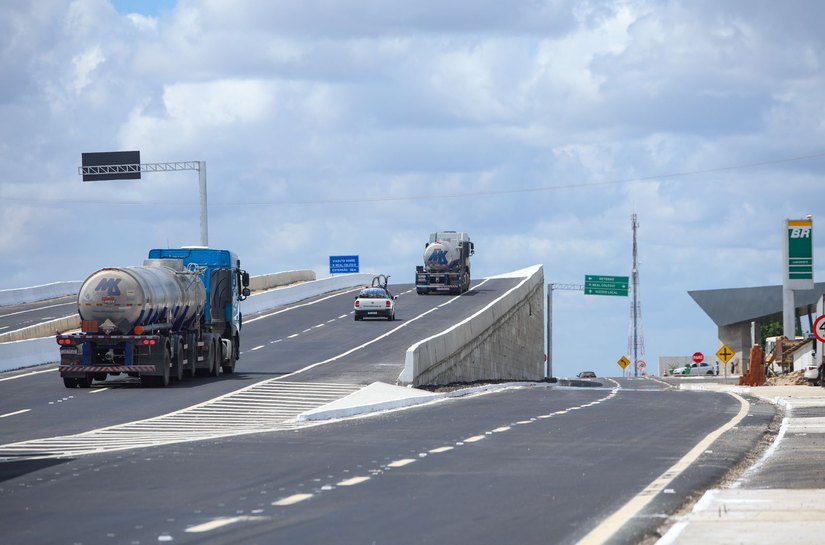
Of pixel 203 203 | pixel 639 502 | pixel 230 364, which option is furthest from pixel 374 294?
pixel 639 502

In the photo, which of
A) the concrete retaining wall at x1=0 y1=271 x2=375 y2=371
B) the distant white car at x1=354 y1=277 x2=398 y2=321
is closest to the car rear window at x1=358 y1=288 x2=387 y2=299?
the distant white car at x1=354 y1=277 x2=398 y2=321

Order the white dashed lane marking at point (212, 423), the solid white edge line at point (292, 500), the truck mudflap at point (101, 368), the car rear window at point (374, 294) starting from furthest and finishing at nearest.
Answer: the car rear window at point (374, 294) → the truck mudflap at point (101, 368) → the white dashed lane marking at point (212, 423) → the solid white edge line at point (292, 500)

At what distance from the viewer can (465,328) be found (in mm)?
48812

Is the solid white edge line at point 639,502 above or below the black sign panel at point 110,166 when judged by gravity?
below

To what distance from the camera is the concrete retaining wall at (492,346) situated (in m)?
40.5

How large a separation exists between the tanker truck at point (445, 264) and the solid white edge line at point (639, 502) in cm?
5731

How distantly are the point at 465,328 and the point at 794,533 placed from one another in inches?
1499

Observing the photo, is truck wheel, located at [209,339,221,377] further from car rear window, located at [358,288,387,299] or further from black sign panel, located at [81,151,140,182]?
black sign panel, located at [81,151,140,182]

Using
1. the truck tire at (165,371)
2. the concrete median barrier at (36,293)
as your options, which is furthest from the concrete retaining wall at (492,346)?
the concrete median barrier at (36,293)

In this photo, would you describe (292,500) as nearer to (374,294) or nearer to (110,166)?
(374,294)

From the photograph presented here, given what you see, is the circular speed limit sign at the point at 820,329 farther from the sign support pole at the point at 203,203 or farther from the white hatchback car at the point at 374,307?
the sign support pole at the point at 203,203

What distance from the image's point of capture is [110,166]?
7969cm

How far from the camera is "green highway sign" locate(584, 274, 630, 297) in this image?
100688mm

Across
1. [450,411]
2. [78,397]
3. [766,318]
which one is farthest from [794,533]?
[766,318]
